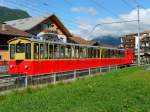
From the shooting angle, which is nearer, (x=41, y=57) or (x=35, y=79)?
(x=35, y=79)

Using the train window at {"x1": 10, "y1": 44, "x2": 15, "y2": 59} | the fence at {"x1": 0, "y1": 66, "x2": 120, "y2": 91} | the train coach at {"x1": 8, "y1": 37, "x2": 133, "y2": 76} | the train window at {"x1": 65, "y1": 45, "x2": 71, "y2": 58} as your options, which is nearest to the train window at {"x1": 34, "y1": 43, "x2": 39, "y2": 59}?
the train coach at {"x1": 8, "y1": 37, "x2": 133, "y2": 76}

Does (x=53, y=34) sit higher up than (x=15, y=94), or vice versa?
(x=53, y=34)

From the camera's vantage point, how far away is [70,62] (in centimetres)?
3038

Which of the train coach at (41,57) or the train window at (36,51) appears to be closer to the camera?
the train coach at (41,57)

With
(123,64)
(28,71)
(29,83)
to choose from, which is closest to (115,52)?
(123,64)

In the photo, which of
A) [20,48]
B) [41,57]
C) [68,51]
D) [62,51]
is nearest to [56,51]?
[62,51]

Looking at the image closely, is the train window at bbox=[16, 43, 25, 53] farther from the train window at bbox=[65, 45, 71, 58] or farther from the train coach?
the train window at bbox=[65, 45, 71, 58]

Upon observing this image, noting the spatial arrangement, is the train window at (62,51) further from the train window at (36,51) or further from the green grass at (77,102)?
the green grass at (77,102)

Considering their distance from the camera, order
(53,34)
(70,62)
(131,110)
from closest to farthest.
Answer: (131,110) → (70,62) → (53,34)

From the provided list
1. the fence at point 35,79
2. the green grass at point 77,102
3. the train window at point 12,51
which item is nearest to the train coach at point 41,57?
the train window at point 12,51

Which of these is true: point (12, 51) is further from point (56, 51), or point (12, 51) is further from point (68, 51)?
point (68, 51)

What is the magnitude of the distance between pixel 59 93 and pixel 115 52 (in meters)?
31.0

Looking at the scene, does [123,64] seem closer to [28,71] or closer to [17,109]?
[28,71]

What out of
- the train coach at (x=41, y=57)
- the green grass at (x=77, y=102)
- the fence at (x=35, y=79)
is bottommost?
the green grass at (x=77, y=102)
